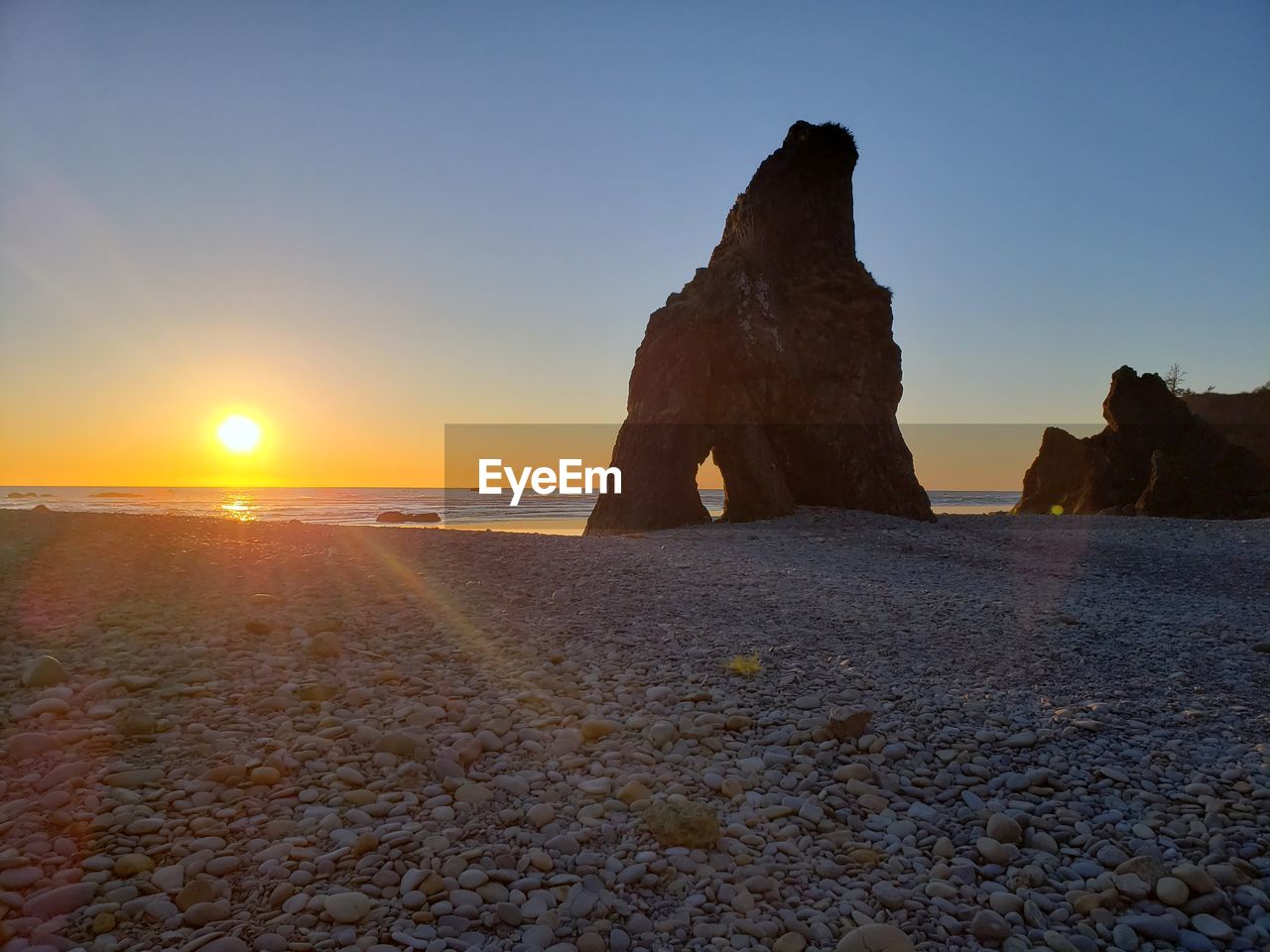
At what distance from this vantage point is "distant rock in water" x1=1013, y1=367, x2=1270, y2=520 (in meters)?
29.9

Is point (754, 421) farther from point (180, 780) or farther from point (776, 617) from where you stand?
point (180, 780)

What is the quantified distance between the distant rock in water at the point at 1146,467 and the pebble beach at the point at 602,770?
26060 mm

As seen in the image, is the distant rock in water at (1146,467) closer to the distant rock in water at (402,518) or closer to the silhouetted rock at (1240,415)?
the silhouetted rock at (1240,415)

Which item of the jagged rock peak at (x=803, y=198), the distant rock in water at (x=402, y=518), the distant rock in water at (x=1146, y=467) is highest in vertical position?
the jagged rock peak at (x=803, y=198)

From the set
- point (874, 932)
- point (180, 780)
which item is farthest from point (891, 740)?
point (180, 780)

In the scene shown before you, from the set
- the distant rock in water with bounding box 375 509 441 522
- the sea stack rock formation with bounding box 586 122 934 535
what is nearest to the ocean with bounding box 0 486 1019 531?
the distant rock in water with bounding box 375 509 441 522

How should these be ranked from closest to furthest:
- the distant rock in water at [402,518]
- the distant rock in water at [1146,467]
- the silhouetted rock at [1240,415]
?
the distant rock in water at [1146,467]
the distant rock in water at [402,518]
the silhouetted rock at [1240,415]

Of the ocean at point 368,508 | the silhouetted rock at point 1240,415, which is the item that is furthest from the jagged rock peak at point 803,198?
the silhouetted rock at point 1240,415

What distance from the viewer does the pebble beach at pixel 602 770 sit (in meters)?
3.21

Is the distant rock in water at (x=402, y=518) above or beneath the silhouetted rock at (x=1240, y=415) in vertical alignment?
beneath

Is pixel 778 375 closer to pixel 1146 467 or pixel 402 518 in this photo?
pixel 402 518

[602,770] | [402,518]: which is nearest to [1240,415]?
[402,518]

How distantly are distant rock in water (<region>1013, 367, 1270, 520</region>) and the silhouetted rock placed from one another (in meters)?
7.62

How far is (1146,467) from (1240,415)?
1686 cm
